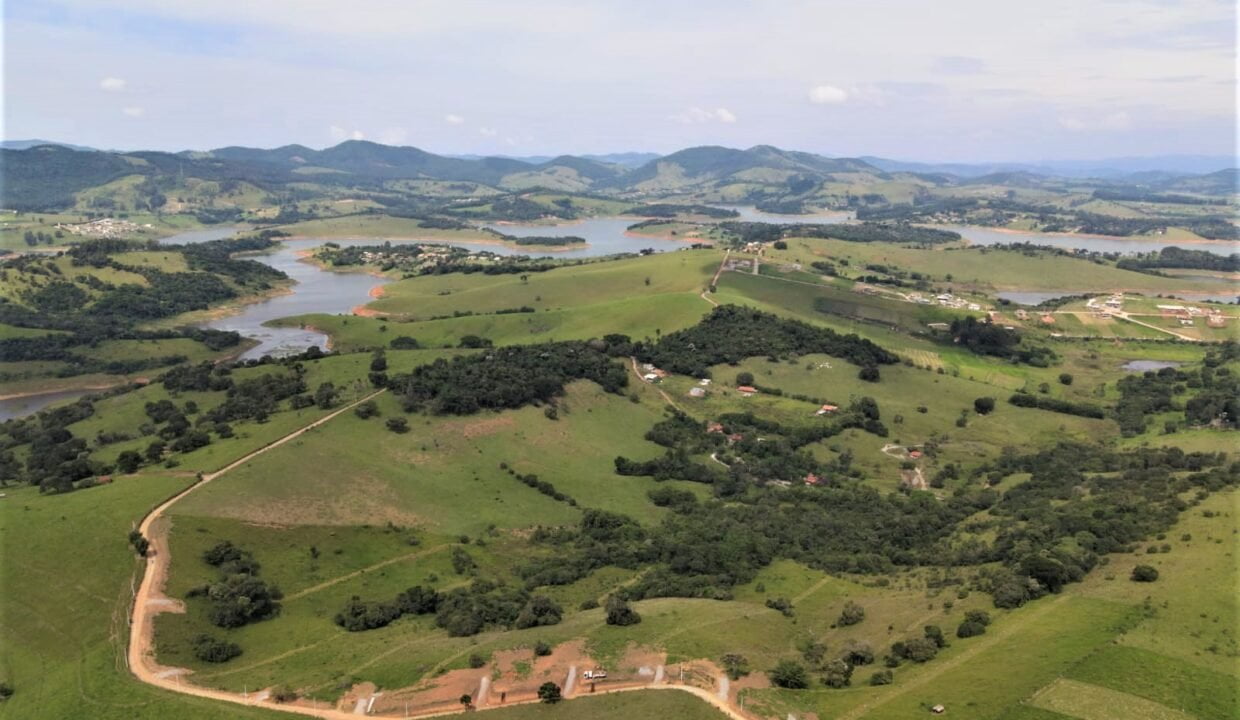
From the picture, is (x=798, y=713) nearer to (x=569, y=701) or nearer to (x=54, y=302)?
(x=569, y=701)

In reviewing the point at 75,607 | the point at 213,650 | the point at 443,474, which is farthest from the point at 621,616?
the point at 443,474

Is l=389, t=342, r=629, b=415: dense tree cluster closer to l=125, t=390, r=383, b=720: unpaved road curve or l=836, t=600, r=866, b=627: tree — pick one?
l=125, t=390, r=383, b=720: unpaved road curve

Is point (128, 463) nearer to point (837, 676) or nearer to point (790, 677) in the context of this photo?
point (790, 677)

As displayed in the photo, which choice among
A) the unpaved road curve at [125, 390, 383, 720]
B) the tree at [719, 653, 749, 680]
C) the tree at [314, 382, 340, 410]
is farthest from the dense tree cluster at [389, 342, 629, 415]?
the tree at [719, 653, 749, 680]

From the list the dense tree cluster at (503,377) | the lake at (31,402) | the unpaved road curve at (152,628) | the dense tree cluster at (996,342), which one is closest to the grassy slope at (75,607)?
the unpaved road curve at (152,628)

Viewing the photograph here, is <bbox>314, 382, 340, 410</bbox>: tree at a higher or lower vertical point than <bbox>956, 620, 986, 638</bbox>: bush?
higher

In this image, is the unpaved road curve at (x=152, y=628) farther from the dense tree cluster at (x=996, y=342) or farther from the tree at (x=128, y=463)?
the dense tree cluster at (x=996, y=342)

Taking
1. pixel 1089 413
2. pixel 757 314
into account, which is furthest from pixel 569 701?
pixel 757 314
